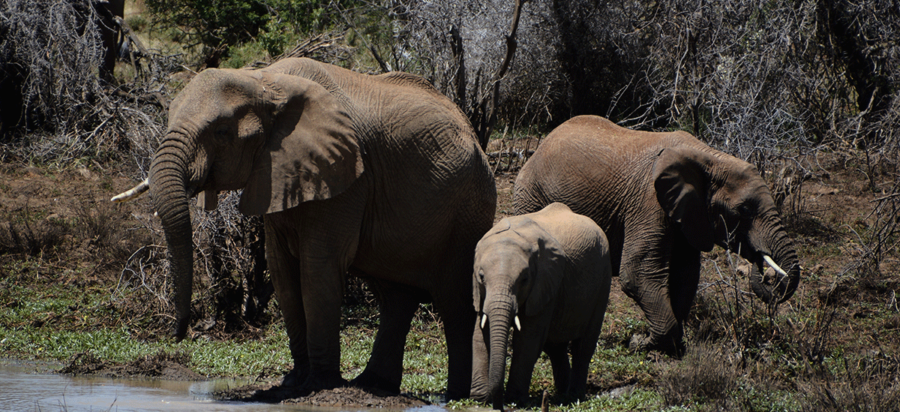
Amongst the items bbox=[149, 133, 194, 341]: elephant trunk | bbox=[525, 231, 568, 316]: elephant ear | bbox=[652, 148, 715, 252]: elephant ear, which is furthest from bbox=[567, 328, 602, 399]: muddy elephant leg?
bbox=[149, 133, 194, 341]: elephant trunk

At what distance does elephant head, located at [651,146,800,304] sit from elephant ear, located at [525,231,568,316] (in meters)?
2.22

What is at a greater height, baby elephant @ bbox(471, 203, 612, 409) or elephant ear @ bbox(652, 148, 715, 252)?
elephant ear @ bbox(652, 148, 715, 252)

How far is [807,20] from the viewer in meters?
15.5

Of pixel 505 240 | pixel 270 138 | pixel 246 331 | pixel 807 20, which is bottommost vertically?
pixel 246 331

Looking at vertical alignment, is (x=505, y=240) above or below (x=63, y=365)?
above

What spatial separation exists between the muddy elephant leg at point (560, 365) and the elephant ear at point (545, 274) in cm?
87

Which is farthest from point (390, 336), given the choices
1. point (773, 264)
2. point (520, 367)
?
point (773, 264)

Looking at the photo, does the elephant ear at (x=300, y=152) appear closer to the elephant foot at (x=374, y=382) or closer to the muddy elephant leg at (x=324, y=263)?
the muddy elephant leg at (x=324, y=263)

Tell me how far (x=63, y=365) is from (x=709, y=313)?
6.99 metres

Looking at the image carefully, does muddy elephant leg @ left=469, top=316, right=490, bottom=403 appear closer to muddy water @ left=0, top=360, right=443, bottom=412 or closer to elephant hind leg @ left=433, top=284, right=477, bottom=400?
muddy water @ left=0, top=360, right=443, bottom=412

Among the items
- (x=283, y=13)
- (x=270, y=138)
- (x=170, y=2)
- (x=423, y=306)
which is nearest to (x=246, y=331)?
(x=423, y=306)

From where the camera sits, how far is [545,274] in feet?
24.5

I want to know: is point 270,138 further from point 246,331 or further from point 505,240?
point 246,331

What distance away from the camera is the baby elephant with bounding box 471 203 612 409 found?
6.97 m
